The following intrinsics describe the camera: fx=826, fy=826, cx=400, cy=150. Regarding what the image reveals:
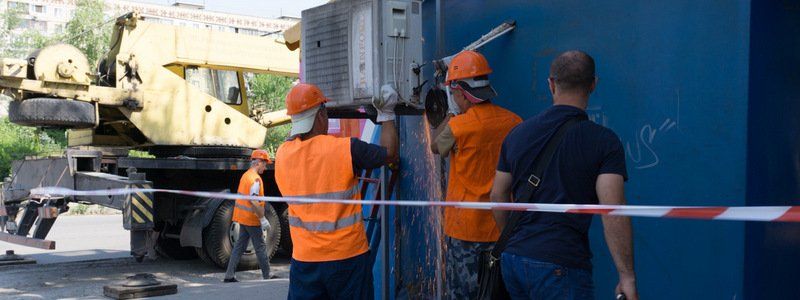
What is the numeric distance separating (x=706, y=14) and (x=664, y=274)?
1.31 meters

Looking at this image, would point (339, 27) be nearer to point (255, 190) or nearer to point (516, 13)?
point (516, 13)

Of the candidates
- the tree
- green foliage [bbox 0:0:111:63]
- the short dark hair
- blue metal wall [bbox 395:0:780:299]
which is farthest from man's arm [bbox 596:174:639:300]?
the tree

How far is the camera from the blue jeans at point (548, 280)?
300cm

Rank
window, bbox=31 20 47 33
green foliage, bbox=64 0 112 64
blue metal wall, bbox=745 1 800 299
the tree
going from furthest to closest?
window, bbox=31 20 47 33 → the tree → green foliage, bbox=64 0 112 64 → blue metal wall, bbox=745 1 800 299

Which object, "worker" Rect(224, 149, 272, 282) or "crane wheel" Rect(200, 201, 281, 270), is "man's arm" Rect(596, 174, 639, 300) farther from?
"crane wheel" Rect(200, 201, 281, 270)

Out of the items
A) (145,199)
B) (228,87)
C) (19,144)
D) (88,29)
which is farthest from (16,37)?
(145,199)

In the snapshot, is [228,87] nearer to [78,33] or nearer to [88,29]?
[88,29]

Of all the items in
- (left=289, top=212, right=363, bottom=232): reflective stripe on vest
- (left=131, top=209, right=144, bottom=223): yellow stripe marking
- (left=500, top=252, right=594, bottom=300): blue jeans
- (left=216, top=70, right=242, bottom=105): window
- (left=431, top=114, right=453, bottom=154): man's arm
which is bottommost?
(left=131, top=209, right=144, bottom=223): yellow stripe marking

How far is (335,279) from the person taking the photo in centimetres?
405

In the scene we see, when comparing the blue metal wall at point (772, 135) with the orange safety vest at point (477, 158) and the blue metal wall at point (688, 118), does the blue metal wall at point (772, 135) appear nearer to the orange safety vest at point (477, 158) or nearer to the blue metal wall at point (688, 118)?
the blue metal wall at point (688, 118)

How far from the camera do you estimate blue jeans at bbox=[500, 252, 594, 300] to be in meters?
3.00

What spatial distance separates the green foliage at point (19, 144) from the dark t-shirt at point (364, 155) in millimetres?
26874

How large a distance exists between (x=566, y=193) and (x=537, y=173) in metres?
0.15

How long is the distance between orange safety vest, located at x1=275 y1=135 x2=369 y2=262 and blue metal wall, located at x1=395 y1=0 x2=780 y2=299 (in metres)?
1.43
